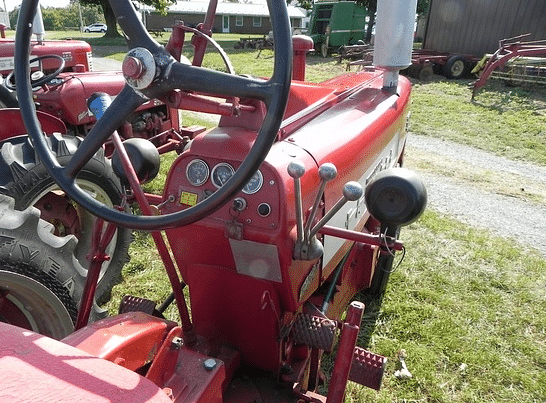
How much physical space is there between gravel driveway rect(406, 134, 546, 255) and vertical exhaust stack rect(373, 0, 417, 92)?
2.23 metres

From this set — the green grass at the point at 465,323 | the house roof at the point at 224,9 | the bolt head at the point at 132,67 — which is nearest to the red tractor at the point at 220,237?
the bolt head at the point at 132,67

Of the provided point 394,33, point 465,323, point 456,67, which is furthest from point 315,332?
point 456,67

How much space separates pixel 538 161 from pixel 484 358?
4631 millimetres

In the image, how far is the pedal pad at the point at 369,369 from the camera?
1840mm

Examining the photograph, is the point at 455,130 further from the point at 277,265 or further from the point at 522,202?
the point at 277,265

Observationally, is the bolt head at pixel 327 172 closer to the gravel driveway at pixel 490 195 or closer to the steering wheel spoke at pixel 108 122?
the steering wheel spoke at pixel 108 122

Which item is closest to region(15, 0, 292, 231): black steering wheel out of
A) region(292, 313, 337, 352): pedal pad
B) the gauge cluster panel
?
the gauge cluster panel

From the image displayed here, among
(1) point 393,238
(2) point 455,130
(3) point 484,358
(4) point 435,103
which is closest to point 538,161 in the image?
(2) point 455,130

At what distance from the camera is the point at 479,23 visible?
1464 centimetres

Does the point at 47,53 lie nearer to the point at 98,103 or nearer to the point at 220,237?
the point at 98,103

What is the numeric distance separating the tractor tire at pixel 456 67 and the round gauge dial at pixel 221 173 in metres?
12.1

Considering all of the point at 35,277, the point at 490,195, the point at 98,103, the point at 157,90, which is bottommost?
the point at 490,195

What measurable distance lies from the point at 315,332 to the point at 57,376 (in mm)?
1073

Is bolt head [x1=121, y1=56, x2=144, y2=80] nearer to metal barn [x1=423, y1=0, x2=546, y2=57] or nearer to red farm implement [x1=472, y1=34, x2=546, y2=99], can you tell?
red farm implement [x1=472, y1=34, x2=546, y2=99]
